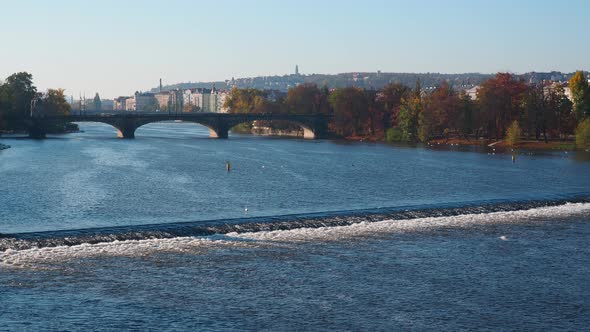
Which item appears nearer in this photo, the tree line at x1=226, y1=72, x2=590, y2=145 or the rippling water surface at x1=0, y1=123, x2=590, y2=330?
the rippling water surface at x1=0, y1=123, x2=590, y2=330

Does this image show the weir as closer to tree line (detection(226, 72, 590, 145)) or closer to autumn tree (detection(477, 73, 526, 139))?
tree line (detection(226, 72, 590, 145))

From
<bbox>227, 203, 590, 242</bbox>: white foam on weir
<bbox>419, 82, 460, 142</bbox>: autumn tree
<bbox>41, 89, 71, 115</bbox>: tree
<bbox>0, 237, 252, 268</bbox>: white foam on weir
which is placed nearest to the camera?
<bbox>0, 237, 252, 268</bbox>: white foam on weir

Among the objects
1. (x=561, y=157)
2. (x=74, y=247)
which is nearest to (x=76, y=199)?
(x=74, y=247)

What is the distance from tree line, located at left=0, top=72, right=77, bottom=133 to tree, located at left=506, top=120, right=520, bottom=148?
86.7 m

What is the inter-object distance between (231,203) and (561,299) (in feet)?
97.1

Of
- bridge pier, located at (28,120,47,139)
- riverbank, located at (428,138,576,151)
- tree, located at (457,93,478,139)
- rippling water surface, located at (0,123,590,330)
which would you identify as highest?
tree, located at (457,93,478,139)

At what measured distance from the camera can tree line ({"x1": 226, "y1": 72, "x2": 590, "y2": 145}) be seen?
126m

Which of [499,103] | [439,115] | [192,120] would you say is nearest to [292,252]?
[499,103]

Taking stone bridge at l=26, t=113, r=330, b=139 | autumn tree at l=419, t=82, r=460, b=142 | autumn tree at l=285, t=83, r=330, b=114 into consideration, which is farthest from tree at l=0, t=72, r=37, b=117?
autumn tree at l=419, t=82, r=460, b=142

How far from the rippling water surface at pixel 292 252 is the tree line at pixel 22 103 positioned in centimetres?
8009

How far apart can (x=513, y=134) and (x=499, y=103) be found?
970 cm

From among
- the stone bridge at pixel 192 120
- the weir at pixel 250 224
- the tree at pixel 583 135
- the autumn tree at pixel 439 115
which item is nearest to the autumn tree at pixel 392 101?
the stone bridge at pixel 192 120

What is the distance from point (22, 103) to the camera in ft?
524

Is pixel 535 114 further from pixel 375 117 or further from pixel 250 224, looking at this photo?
pixel 250 224
